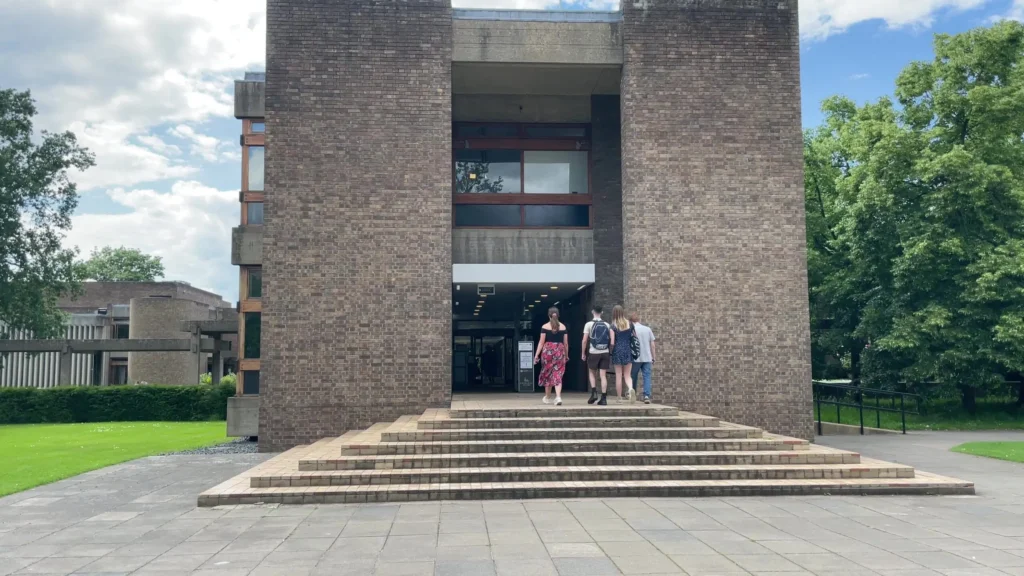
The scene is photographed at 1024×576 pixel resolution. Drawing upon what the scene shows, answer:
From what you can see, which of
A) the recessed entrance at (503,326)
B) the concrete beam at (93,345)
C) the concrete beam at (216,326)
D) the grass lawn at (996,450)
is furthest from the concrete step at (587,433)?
the concrete beam at (93,345)

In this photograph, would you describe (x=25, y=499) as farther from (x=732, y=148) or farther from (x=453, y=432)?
(x=732, y=148)

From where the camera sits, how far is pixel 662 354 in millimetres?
12797

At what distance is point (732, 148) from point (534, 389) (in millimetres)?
6586

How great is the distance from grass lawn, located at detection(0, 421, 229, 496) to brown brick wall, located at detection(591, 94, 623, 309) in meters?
8.35

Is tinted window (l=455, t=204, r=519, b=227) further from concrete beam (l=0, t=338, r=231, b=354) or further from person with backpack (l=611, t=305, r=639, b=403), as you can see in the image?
concrete beam (l=0, t=338, r=231, b=354)

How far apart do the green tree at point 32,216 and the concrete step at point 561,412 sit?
2501cm

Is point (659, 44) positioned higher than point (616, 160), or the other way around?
point (659, 44)

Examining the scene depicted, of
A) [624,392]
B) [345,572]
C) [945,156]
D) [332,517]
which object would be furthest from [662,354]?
[945,156]

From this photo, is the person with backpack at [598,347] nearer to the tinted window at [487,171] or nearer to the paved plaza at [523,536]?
the paved plaza at [523,536]

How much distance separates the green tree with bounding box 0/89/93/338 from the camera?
28297mm

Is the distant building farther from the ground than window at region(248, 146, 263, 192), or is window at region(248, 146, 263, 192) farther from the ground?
window at region(248, 146, 263, 192)

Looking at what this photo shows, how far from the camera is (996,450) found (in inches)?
482

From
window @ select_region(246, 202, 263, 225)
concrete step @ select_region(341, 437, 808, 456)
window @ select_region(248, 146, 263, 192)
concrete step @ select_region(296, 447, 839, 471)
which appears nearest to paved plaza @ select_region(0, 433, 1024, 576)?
concrete step @ select_region(296, 447, 839, 471)

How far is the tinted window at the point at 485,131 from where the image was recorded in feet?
51.4
